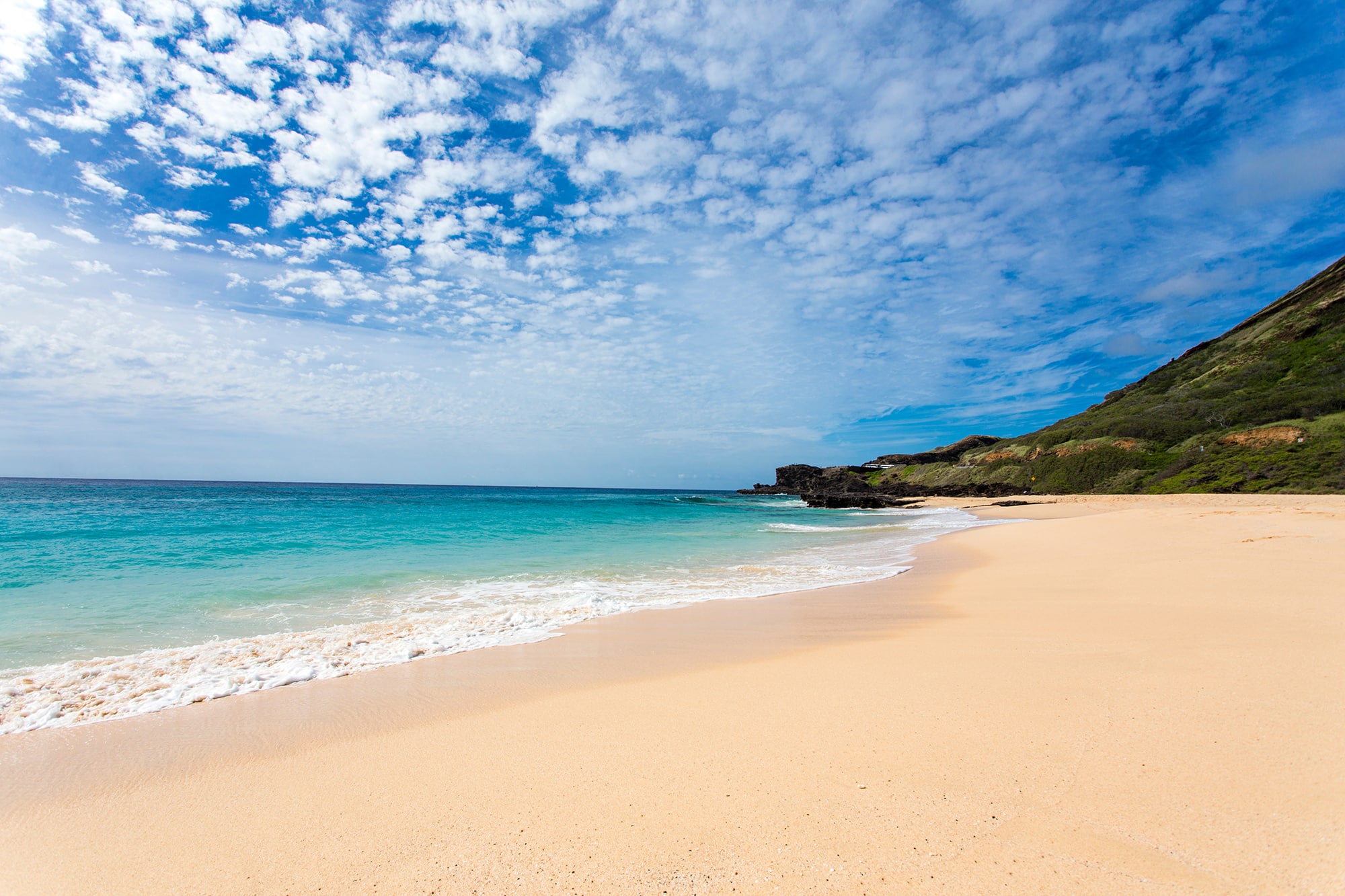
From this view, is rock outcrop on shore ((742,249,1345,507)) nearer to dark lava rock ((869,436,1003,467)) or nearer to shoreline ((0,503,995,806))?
dark lava rock ((869,436,1003,467))

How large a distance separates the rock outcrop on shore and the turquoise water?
1030 inches

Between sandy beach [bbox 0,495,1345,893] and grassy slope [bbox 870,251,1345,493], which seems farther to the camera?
grassy slope [bbox 870,251,1345,493]

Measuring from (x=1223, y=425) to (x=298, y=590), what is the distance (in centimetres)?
5474

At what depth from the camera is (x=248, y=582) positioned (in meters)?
9.84

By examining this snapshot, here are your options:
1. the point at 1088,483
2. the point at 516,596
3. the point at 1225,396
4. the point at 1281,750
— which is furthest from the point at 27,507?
the point at 1225,396

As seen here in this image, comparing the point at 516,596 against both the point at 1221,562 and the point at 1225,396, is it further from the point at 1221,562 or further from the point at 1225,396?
the point at 1225,396

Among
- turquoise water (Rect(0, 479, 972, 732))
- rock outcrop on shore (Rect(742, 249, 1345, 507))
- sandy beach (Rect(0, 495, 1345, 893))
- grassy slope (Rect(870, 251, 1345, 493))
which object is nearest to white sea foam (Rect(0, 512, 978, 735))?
turquoise water (Rect(0, 479, 972, 732))

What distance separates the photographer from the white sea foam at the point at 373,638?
442 centimetres

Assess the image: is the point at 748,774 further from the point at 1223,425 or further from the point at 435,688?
the point at 1223,425

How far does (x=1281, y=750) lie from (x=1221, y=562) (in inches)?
329

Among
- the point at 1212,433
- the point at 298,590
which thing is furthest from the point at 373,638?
the point at 1212,433

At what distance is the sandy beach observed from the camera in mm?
2070

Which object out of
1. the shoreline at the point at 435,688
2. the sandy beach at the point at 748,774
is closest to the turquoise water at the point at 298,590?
the shoreline at the point at 435,688

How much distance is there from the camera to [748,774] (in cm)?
280
